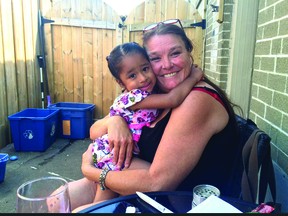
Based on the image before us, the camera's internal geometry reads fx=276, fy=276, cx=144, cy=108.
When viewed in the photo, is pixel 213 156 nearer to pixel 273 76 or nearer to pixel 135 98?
pixel 135 98

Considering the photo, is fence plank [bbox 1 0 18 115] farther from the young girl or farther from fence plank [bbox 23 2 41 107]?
the young girl

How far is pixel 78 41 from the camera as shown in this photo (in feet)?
17.5

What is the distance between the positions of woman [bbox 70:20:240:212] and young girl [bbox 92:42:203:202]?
49 mm

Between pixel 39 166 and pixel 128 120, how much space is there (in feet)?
8.38

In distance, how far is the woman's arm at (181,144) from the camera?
126 centimetres

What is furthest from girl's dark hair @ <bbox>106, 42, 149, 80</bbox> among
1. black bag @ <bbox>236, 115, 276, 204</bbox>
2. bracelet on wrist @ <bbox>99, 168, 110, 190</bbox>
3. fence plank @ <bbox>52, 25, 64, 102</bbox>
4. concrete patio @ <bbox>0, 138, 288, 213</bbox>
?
fence plank @ <bbox>52, 25, 64, 102</bbox>

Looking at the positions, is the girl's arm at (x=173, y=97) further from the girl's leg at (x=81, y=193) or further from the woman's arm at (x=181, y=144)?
the girl's leg at (x=81, y=193)

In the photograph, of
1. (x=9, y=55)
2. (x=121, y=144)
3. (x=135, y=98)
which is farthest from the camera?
(x=9, y=55)

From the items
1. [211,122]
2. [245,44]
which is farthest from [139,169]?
[245,44]

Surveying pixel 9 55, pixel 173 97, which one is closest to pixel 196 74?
pixel 173 97

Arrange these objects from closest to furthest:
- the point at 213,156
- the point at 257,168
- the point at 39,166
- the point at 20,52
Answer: the point at 257,168
the point at 213,156
the point at 39,166
the point at 20,52

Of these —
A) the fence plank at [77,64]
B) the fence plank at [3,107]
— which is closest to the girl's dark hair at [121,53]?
the fence plank at [3,107]

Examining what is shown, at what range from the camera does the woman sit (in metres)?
1.27

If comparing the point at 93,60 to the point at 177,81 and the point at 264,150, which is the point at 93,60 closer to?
the point at 177,81
